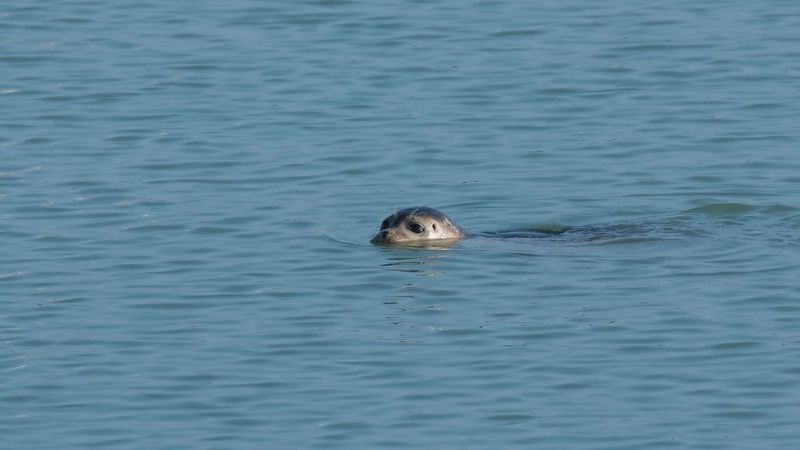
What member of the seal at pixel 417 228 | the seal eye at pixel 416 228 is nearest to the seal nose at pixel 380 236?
the seal at pixel 417 228

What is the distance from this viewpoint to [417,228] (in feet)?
51.2

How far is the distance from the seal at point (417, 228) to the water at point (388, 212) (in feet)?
0.58

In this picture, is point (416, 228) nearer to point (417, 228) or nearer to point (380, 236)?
point (417, 228)

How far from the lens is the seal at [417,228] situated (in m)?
15.6

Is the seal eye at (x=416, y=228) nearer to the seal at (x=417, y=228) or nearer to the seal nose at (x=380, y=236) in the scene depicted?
the seal at (x=417, y=228)

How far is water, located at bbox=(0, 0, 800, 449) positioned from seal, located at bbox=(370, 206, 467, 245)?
175 millimetres

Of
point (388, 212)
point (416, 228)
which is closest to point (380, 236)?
point (416, 228)

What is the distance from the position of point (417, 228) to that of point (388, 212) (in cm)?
103

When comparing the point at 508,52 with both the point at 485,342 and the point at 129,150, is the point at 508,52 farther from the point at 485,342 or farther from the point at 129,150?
the point at 485,342

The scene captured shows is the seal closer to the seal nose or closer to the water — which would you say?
the seal nose

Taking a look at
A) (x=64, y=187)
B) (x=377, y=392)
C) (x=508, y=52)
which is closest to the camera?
(x=377, y=392)

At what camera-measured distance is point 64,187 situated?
1738cm

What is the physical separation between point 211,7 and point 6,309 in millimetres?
11635

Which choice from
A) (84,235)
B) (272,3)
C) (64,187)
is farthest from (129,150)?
(272,3)
